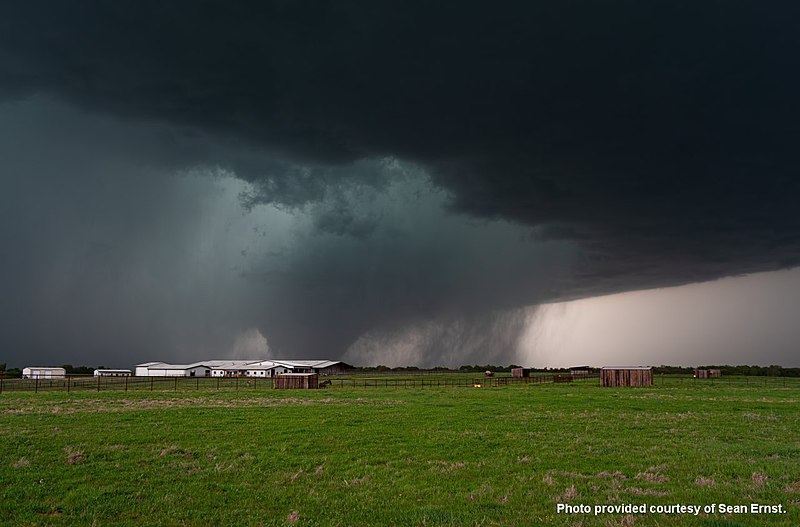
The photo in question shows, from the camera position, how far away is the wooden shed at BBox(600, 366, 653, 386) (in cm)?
9081

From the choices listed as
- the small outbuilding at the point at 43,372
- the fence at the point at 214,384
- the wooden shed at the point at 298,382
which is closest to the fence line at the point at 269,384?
the fence at the point at 214,384

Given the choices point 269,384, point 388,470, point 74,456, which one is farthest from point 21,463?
point 269,384

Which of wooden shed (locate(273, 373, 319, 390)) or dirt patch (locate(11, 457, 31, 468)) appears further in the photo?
wooden shed (locate(273, 373, 319, 390))

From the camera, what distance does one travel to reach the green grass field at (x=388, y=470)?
13445 mm

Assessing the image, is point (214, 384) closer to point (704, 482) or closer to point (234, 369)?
point (234, 369)

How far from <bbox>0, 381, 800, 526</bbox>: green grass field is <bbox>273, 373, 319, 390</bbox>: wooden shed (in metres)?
51.7

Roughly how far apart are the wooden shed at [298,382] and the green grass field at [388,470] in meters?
51.7

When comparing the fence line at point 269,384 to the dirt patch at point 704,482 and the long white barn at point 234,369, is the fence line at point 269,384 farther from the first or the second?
the dirt patch at point 704,482

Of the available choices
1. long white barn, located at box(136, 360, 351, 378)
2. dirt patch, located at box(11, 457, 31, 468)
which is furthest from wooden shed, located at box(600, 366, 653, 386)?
long white barn, located at box(136, 360, 351, 378)

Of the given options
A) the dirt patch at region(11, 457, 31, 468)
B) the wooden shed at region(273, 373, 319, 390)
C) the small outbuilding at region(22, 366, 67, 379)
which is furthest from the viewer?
the small outbuilding at region(22, 366, 67, 379)

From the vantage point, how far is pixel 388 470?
60.1 ft

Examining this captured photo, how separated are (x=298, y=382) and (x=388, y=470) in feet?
224

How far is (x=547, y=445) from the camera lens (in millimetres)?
22984

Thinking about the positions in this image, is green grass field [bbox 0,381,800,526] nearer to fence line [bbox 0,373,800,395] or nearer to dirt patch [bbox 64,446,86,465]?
dirt patch [bbox 64,446,86,465]
